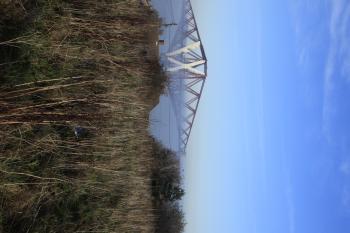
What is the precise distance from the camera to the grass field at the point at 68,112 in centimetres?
521

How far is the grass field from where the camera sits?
17.1ft

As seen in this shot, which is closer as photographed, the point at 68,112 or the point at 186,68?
the point at 68,112

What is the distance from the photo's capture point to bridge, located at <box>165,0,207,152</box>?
1537 centimetres

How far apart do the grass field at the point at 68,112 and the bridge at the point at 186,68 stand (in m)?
6.67

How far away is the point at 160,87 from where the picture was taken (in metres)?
12.5

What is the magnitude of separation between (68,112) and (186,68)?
1046 cm

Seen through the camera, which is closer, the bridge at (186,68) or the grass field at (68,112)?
the grass field at (68,112)

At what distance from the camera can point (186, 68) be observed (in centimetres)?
1580

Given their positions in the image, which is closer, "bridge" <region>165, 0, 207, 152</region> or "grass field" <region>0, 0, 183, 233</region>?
"grass field" <region>0, 0, 183, 233</region>

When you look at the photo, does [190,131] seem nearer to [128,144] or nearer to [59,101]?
[128,144]

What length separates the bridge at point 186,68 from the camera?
15.4 meters

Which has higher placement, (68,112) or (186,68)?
(68,112)

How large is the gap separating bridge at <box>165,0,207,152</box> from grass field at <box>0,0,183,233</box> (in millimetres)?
6670

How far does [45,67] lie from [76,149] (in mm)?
1197
